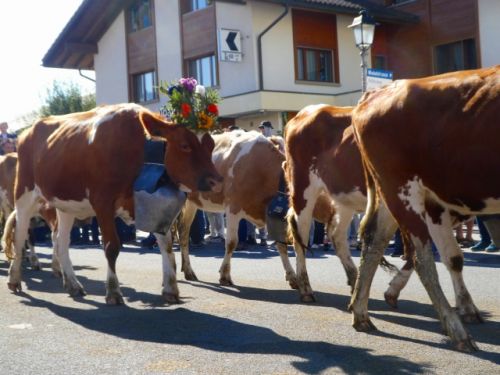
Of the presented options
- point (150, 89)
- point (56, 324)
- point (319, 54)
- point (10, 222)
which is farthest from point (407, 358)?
point (150, 89)

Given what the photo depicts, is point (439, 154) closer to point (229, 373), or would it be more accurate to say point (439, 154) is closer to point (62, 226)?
point (229, 373)

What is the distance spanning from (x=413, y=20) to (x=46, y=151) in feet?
67.0

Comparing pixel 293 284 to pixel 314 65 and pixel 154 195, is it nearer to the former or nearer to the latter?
pixel 154 195

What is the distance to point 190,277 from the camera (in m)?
9.94

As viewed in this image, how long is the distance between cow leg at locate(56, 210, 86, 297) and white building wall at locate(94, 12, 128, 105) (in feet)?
71.8

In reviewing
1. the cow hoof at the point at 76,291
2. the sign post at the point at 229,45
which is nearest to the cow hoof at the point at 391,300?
the cow hoof at the point at 76,291

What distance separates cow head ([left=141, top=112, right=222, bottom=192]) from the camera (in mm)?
7836

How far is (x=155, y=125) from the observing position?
7785 millimetres

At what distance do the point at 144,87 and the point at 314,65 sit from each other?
714cm

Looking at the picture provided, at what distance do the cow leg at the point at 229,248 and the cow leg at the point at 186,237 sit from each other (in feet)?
2.10

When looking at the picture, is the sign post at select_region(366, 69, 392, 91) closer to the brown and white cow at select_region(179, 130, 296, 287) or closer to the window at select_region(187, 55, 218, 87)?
the brown and white cow at select_region(179, 130, 296, 287)

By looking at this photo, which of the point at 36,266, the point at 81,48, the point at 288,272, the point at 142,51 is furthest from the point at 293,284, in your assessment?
the point at 81,48

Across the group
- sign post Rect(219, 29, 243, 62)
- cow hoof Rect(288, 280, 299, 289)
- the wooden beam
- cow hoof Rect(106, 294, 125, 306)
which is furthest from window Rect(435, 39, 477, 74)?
cow hoof Rect(106, 294, 125, 306)

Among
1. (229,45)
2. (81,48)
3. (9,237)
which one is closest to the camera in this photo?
(9,237)
